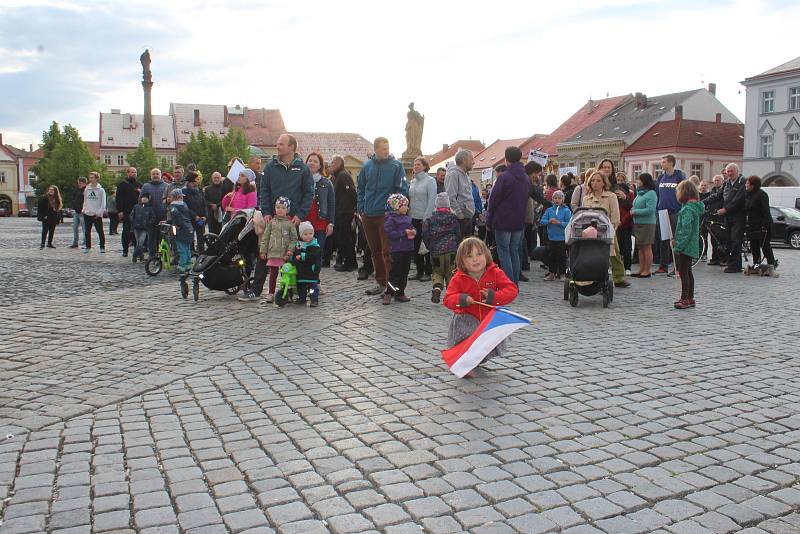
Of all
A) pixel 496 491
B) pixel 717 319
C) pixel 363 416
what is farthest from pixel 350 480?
pixel 717 319

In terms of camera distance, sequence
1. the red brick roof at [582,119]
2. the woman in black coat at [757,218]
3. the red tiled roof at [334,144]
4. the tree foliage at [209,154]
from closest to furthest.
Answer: the woman in black coat at [757,218] → the red brick roof at [582,119] → the tree foliage at [209,154] → the red tiled roof at [334,144]

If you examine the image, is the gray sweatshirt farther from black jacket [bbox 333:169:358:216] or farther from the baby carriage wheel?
the baby carriage wheel

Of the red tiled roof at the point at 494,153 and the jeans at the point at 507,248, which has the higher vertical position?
the red tiled roof at the point at 494,153

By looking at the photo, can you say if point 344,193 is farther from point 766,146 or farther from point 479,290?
Answer: point 766,146

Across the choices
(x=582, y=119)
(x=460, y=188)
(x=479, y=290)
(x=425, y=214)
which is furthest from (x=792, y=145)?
(x=479, y=290)

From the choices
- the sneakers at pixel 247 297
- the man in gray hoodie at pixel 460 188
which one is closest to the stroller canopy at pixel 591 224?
the man in gray hoodie at pixel 460 188

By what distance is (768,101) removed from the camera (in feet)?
182

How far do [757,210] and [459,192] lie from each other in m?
7.02

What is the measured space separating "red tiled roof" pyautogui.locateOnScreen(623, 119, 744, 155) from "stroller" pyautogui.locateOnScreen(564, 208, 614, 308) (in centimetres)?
5868

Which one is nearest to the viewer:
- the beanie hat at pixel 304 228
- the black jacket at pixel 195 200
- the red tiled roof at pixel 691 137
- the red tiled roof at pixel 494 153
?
the beanie hat at pixel 304 228

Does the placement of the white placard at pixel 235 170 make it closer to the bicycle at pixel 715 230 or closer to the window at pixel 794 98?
the bicycle at pixel 715 230

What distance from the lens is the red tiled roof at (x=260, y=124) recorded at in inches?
4336

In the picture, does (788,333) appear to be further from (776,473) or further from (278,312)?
(278,312)

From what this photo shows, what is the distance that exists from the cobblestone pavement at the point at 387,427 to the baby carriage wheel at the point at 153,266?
4.79m
